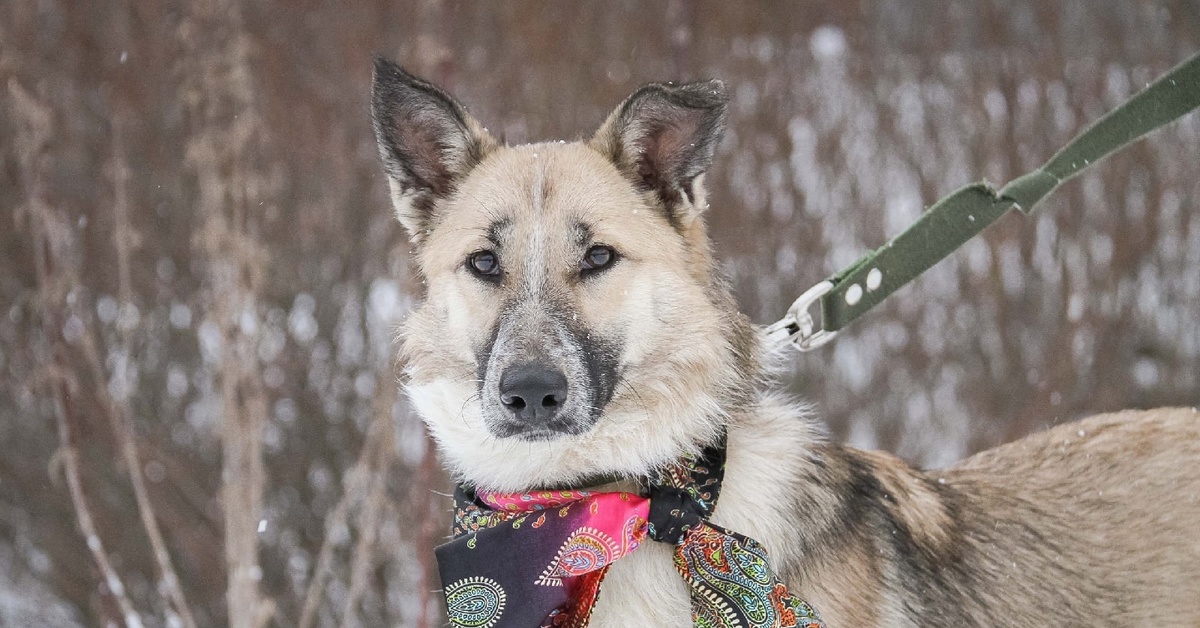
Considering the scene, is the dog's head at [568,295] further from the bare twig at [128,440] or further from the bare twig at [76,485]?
the bare twig at [76,485]

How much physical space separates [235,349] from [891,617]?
2.91 metres

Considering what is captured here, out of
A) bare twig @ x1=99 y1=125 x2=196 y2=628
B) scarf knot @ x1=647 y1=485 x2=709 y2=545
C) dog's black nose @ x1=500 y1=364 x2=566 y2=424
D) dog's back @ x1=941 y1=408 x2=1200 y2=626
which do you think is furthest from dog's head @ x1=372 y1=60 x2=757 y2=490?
bare twig @ x1=99 y1=125 x2=196 y2=628

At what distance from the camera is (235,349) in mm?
4234

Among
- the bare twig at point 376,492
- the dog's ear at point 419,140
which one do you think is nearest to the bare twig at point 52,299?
the bare twig at point 376,492

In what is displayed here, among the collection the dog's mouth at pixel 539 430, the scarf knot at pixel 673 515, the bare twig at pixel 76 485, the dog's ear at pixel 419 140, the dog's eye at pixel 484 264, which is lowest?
the bare twig at pixel 76 485

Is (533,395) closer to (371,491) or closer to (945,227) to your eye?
(945,227)

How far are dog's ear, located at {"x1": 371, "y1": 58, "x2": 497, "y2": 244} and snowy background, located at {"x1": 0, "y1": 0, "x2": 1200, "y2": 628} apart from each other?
1600 millimetres

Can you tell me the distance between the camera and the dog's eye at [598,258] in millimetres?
2564

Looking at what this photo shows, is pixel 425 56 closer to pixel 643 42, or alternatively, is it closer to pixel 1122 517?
pixel 643 42

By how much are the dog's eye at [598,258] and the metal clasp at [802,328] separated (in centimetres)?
47

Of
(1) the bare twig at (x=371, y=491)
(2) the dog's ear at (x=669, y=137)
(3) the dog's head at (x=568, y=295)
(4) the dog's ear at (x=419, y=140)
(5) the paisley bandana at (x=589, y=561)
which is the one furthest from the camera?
(1) the bare twig at (x=371, y=491)

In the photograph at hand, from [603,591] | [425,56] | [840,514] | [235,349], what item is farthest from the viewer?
[425,56]

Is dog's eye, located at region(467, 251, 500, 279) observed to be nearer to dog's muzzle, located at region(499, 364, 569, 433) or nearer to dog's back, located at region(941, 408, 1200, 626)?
dog's muzzle, located at region(499, 364, 569, 433)

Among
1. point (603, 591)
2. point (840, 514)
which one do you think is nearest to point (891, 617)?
point (840, 514)
